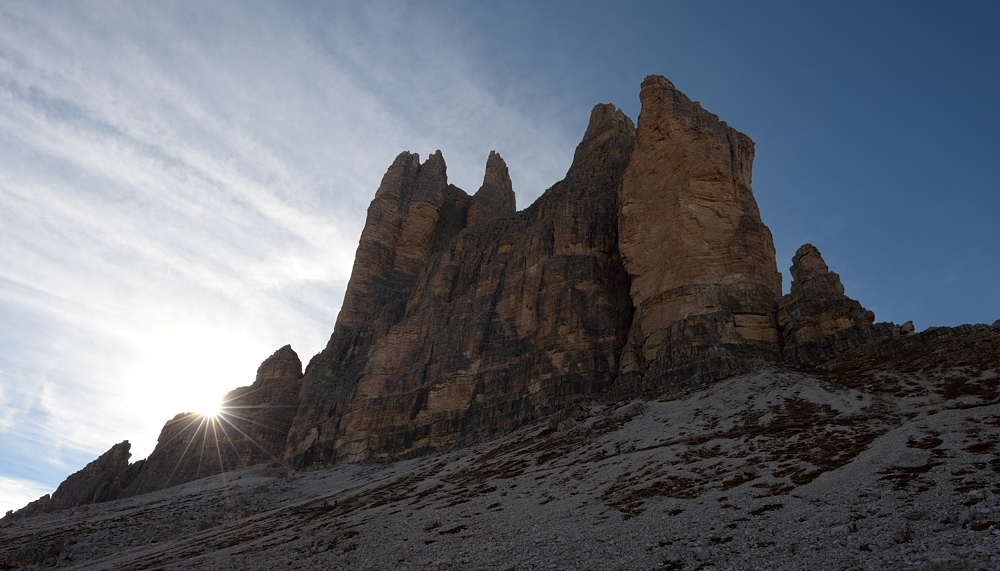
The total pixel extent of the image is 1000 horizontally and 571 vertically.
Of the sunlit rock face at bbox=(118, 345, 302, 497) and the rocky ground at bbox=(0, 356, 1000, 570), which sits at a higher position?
the sunlit rock face at bbox=(118, 345, 302, 497)

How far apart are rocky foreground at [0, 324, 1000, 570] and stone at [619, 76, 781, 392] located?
818 cm

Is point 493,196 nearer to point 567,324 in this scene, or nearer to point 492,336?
point 492,336

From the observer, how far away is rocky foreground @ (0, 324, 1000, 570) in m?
14.0

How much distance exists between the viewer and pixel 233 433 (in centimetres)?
8944

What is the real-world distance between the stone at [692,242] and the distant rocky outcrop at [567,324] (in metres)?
0.19

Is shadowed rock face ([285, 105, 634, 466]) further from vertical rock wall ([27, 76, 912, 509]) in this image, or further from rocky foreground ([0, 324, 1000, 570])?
rocky foreground ([0, 324, 1000, 570])

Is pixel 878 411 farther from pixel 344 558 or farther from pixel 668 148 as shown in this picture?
pixel 668 148

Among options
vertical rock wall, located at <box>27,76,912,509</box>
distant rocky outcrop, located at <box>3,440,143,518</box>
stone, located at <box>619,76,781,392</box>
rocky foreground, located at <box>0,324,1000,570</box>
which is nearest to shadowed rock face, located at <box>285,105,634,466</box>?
vertical rock wall, located at <box>27,76,912,509</box>

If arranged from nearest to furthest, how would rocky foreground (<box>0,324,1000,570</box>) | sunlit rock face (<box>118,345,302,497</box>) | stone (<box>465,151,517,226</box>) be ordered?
rocky foreground (<box>0,324,1000,570</box>), sunlit rock face (<box>118,345,302,497</box>), stone (<box>465,151,517,226</box>)

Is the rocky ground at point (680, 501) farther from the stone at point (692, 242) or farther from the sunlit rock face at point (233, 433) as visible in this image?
the sunlit rock face at point (233, 433)

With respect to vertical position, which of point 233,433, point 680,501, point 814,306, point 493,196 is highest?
point 493,196

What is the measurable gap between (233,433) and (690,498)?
85848mm

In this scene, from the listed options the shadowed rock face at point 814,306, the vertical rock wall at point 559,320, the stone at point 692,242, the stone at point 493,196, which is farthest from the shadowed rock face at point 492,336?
the stone at point 493,196

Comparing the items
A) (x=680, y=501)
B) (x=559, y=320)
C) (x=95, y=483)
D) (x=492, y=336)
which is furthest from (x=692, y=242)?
(x=95, y=483)
